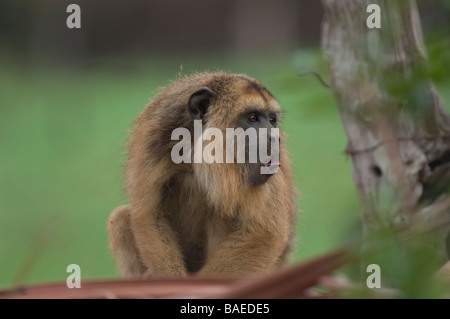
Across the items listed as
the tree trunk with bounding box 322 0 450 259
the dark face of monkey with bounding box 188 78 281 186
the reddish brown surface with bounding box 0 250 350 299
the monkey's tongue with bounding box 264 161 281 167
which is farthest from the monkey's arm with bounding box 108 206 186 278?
the reddish brown surface with bounding box 0 250 350 299

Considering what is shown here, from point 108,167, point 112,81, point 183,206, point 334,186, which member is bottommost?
point 183,206

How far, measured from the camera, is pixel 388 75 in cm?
124

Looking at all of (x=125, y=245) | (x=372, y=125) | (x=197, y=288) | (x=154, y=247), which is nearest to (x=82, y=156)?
(x=125, y=245)

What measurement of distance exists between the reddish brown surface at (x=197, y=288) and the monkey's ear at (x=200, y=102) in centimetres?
229

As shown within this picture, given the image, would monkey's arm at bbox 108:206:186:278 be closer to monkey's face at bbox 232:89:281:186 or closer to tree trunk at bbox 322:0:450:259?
monkey's face at bbox 232:89:281:186

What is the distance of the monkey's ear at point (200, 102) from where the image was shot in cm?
407

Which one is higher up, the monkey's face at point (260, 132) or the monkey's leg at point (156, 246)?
the monkey's face at point (260, 132)

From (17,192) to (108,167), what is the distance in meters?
1.74

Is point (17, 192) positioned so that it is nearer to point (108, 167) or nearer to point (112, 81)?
point (108, 167)

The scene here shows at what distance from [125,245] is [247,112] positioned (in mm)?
1148

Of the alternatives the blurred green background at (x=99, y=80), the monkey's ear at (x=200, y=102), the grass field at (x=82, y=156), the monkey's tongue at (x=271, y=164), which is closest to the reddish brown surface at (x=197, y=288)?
the monkey's tongue at (x=271, y=164)

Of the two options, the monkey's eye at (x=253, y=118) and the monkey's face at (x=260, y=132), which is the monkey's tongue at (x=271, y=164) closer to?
the monkey's face at (x=260, y=132)

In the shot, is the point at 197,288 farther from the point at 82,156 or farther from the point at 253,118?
the point at 82,156

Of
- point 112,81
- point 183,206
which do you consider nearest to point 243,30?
point 112,81
